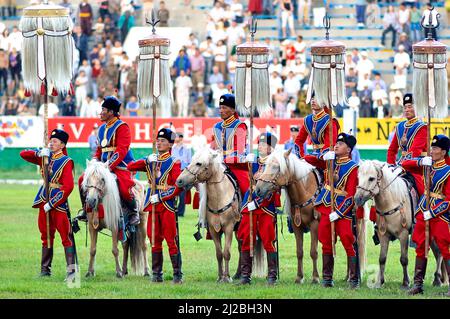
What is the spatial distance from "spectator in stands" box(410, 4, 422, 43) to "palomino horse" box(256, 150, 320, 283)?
2020cm

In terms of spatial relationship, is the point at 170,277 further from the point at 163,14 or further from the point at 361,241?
the point at 163,14

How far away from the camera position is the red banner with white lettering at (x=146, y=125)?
109ft

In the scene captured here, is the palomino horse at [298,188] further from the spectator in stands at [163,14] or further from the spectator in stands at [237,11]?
the spectator in stands at [163,14]

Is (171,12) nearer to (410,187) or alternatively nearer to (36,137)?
(36,137)

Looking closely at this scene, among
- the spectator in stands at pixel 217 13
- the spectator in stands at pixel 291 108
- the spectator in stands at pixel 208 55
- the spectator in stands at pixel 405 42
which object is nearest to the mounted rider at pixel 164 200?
the spectator in stands at pixel 291 108

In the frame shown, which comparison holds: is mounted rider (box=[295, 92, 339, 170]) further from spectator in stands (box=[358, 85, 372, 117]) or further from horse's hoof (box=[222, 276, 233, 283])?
spectator in stands (box=[358, 85, 372, 117])

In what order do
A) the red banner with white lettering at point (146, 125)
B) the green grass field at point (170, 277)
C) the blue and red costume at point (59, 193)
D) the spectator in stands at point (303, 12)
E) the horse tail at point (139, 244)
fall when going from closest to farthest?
the green grass field at point (170, 277)
the blue and red costume at point (59, 193)
the horse tail at point (139, 244)
the red banner with white lettering at point (146, 125)
the spectator in stands at point (303, 12)

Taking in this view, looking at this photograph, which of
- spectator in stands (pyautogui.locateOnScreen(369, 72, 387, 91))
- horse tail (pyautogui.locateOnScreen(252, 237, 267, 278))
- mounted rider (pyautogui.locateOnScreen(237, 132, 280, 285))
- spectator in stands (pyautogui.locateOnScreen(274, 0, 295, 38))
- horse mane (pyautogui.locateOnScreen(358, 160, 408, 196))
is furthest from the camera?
spectator in stands (pyautogui.locateOnScreen(274, 0, 295, 38))

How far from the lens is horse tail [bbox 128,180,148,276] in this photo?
1892 cm

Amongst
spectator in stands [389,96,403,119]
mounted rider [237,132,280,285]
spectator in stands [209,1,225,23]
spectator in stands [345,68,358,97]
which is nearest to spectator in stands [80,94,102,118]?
spectator in stands [209,1,225,23]

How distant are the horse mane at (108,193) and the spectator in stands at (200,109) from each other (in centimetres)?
1708

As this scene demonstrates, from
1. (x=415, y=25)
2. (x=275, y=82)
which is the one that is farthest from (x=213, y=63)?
(x=415, y=25)

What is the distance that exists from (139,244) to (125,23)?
22144mm
